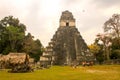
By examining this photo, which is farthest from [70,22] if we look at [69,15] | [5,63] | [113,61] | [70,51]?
[5,63]

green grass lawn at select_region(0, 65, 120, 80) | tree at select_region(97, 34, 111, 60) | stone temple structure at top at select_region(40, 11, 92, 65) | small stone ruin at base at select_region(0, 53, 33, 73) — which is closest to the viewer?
green grass lawn at select_region(0, 65, 120, 80)

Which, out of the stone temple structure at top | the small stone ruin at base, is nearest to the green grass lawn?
the small stone ruin at base

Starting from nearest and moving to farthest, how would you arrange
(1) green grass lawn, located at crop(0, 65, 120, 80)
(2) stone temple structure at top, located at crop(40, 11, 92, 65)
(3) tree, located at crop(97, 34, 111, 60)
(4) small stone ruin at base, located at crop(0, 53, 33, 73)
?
(1) green grass lawn, located at crop(0, 65, 120, 80), (4) small stone ruin at base, located at crop(0, 53, 33, 73), (3) tree, located at crop(97, 34, 111, 60), (2) stone temple structure at top, located at crop(40, 11, 92, 65)

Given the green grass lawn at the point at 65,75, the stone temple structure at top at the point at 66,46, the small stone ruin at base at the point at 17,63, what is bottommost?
the green grass lawn at the point at 65,75

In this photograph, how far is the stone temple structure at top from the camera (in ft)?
224

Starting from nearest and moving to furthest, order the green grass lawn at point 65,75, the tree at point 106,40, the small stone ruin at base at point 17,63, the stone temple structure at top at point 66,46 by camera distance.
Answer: the green grass lawn at point 65,75
the small stone ruin at base at point 17,63
the tree at point 106,40
the stone temple structure at top at point 66,46

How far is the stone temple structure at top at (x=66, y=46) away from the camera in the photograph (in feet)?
224

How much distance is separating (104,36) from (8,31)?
25.4 meters

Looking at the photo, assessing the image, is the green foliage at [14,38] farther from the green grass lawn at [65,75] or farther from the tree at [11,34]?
the green grass lawn at [65,75]

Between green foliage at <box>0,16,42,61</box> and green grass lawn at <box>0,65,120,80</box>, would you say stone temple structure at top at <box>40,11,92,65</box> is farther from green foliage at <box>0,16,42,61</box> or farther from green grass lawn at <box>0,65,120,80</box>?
green grass lawn at <box>0,65,120,80</box>

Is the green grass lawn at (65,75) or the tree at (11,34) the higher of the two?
the tree at (11,34)

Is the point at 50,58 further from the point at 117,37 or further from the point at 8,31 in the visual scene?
the point at 117,37

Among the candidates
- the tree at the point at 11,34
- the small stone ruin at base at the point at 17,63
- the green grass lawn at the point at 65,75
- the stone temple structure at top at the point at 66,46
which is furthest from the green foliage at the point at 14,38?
the green grass lawn at the point at 65,75

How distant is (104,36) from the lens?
60219mm
